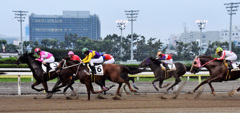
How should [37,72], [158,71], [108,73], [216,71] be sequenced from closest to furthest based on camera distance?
[108,73] < [216,71] < [37,72] < [158,71]

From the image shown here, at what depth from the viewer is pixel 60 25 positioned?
15362 cm

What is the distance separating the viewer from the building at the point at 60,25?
151m

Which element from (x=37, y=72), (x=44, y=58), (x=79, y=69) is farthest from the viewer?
(x=44, y=58)

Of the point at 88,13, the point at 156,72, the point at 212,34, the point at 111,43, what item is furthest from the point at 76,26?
the point at 156,72

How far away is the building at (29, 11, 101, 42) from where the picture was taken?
15125cm

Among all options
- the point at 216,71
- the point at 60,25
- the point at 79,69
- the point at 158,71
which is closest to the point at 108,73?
the point at 79,69

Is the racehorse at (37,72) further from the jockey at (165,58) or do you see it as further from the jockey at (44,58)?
the jockey at (165,58)

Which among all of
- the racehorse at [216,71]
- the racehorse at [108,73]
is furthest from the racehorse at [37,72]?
the racehorse at [216,71]

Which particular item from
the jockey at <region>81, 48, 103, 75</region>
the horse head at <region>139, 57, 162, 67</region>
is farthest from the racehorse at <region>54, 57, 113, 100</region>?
the horse head at <region>139, 57, 162, 67</region>

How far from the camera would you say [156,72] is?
1258 cm

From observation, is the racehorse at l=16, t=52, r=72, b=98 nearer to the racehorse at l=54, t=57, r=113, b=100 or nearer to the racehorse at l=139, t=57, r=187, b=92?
the racehorse at l=54, t=57, r=113, b=100

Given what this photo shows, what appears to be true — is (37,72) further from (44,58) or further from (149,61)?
(149,61)

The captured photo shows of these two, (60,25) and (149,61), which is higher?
(60,25)

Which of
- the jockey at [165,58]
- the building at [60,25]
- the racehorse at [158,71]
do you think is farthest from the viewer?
the building at [60,25]
